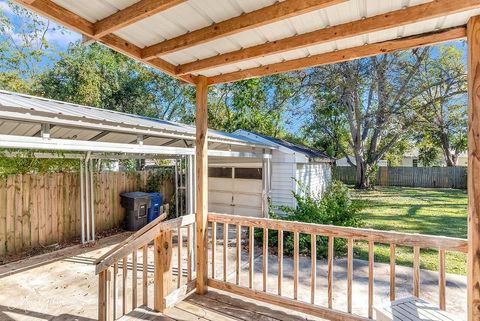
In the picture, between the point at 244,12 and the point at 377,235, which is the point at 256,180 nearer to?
the point at 377,235

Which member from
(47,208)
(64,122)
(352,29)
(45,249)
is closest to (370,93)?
(352,29)

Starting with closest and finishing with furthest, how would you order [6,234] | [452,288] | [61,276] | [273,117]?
[452,288], [61,276], [6,234], [273,117]

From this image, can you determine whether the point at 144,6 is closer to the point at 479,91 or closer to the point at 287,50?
the point at 287,50

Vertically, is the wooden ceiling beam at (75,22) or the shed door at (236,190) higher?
the wooden ceiling beam at (75,22)

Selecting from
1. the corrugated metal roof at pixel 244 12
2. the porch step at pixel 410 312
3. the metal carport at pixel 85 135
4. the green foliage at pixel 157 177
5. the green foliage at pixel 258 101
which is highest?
the green foliage at pixel 258 101

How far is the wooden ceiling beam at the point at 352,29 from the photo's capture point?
188 cm

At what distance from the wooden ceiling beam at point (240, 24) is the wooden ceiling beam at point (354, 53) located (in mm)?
902

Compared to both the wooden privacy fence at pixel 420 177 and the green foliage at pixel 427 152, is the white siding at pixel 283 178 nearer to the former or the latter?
the wooden privacy fence at pixel 420 177

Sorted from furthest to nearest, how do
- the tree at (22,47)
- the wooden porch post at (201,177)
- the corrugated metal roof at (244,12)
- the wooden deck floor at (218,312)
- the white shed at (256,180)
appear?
the tree at (22,47) < the white shed at (256,180) < the wooden porch post at (201,177) < the wooden deck floor at (218,312) < the corrugated metal roof at (244,12)

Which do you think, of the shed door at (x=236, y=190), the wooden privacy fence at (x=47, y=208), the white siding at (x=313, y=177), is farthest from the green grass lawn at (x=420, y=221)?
the wooden privacy fence at (x=47, y=208)

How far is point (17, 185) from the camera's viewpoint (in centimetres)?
611

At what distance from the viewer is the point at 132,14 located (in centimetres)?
192

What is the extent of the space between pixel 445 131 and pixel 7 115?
945 inches

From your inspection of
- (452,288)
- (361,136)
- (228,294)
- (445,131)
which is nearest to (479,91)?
(228,294)
